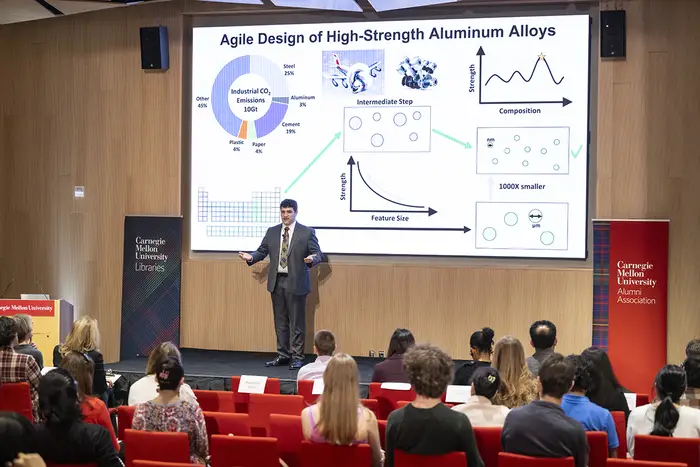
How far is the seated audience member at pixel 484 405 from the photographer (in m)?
4.01

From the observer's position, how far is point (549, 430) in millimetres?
3385

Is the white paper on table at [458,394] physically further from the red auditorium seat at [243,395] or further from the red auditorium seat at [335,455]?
the red auditorium seat at [335,455]

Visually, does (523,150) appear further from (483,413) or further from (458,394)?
(483,413)

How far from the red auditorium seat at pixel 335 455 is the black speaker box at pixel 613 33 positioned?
590 cm

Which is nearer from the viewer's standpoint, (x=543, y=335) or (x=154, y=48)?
(x=543, y=335)

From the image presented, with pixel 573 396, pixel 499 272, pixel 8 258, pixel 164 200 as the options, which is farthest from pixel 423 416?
pixel 8 258

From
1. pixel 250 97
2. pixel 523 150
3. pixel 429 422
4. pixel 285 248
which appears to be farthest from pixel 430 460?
pixel 250 97

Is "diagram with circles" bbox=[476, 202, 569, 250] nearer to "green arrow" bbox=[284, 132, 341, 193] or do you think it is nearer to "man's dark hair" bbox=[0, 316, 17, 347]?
"green arrow" bbox=[284, 132, 341, 193]

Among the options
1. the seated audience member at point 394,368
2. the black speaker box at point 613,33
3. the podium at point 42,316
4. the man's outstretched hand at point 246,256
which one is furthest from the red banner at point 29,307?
the black speaker box at point 613,33

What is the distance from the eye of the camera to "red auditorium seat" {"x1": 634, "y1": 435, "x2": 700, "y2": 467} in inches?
136

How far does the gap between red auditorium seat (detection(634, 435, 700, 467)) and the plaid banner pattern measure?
14.7ft

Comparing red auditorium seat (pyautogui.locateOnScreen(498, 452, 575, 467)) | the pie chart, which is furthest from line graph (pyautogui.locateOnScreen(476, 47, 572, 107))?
red auditorium seat (pyautogui.locateOnScreen(498, 452, 575, 467))

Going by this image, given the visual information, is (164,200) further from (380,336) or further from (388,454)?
(388,454)

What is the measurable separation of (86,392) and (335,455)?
148cm
